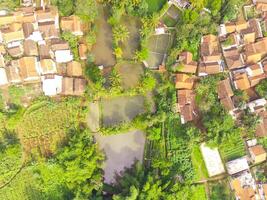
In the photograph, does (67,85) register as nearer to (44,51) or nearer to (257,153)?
(44,51)

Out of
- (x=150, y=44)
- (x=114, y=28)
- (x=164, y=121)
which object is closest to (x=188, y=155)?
(x=164, y=121)

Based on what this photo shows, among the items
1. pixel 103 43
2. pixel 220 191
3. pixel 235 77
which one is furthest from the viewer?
pixel 103 43

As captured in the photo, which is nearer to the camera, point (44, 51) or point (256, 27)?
point (44, 51)

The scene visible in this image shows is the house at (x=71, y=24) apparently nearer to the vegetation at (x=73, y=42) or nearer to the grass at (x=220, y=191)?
the vegetation at (x=73, y=42)

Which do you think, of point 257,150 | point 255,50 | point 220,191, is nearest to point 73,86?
point 220,191

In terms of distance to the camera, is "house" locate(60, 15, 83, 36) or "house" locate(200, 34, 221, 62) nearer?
"house" locate(60, 15, 83, 36)

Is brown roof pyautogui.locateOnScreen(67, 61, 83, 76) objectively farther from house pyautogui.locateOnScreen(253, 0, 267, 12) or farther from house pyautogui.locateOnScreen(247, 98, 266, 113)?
house pyautogui.locateOnScreen(253, 0, 267, 12)

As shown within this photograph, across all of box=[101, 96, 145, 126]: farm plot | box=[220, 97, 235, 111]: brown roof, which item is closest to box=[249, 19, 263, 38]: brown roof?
box=[220, 97, 235, 111]: brown roof

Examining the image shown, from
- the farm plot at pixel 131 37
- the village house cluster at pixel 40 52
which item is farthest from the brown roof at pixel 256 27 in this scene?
the village house cluster at pixel 40 52
